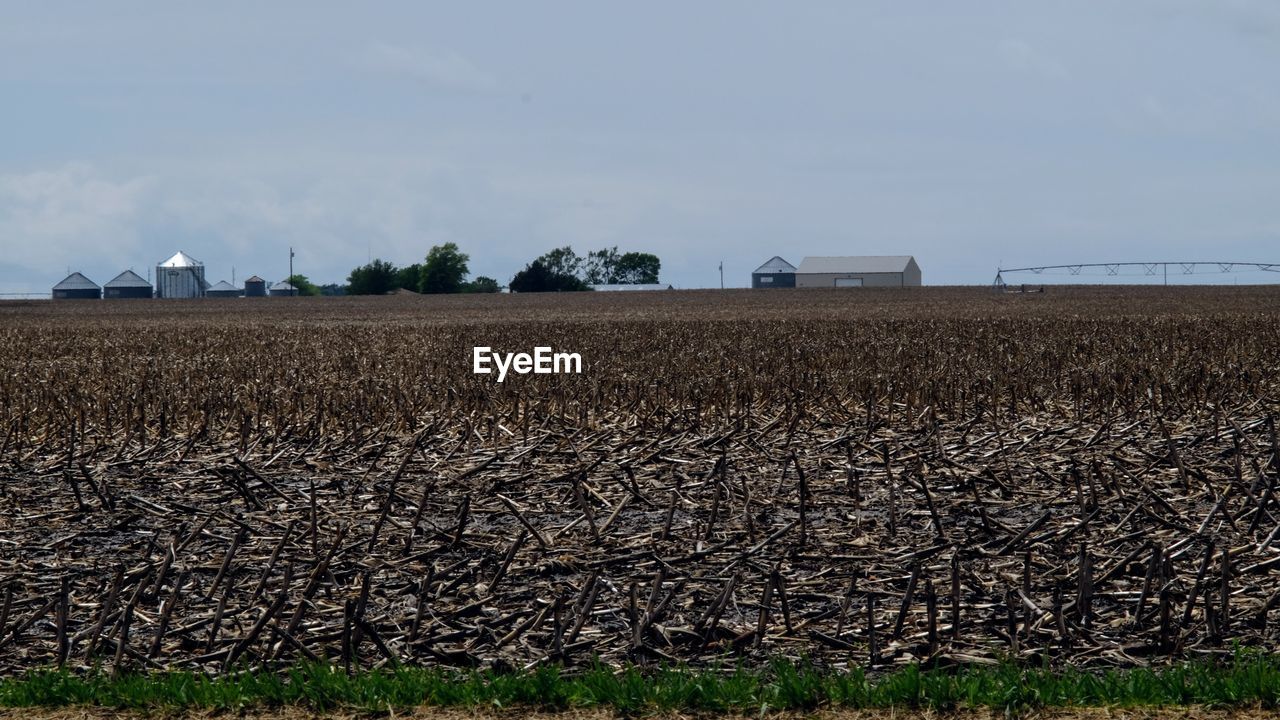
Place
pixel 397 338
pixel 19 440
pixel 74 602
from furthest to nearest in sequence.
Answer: pixel 397 338 < pixel 19 440 < pixel 74 602

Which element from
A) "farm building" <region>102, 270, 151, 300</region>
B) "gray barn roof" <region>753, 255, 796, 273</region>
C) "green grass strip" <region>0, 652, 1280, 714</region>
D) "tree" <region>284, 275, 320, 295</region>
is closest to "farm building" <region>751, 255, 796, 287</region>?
"gray barn roof" <region>753, 255, 796, 273</region>

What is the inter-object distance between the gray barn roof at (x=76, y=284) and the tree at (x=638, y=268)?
69.1 metres

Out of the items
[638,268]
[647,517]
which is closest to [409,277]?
[638,268]

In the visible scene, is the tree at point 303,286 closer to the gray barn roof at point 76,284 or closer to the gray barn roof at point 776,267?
the gray barn roof at point 76,284

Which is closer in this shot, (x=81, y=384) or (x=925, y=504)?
(x=925, y=504)

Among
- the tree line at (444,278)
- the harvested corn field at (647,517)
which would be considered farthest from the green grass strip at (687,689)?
the tree line at (444,278)

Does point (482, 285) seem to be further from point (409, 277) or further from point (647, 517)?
point (647, 517)

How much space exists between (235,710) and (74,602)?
2.35 metres

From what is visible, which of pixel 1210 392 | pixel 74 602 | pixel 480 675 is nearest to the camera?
pixel 480 675

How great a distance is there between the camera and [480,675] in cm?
617

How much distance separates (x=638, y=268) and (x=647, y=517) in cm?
16244

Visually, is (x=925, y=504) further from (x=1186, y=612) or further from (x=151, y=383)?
(x=151, y=383)

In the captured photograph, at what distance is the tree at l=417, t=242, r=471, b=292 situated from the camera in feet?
453

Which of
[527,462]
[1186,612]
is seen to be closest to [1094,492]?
[1186,612]
